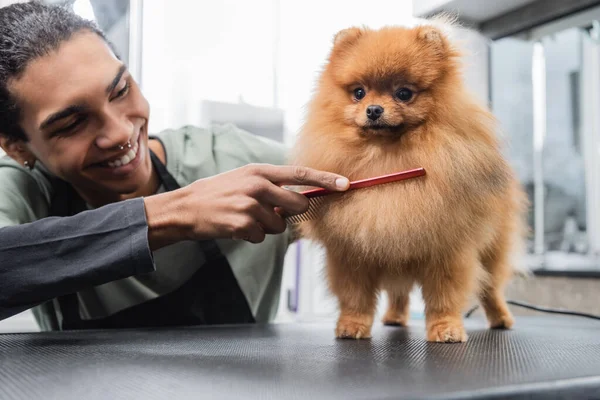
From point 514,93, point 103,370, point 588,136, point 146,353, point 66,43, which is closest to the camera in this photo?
point 103,370

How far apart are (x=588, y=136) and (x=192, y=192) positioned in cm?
153

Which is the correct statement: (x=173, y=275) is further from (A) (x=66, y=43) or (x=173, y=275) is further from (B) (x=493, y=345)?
(B) (x=493, y=345)

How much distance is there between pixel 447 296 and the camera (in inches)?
35.5

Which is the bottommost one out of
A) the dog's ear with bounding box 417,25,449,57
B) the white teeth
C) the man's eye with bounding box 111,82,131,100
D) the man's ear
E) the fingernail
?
the fingernail

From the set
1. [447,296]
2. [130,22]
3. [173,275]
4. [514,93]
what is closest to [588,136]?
[514,93]

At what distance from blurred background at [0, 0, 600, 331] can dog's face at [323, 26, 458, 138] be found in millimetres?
880

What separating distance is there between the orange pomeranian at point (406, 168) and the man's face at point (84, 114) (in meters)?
0.40

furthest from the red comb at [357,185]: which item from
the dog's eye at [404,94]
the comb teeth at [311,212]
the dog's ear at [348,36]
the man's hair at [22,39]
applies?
the man's hair at [22,39]

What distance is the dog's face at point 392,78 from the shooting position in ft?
2.76

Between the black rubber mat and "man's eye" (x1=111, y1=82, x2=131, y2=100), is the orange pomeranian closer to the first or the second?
the black rubber mat

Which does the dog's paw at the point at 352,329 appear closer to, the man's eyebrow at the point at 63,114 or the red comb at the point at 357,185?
the red comb at the point at 357,185

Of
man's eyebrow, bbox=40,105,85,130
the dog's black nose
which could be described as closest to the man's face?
man's eyebrow, bbox=40,105,85,130

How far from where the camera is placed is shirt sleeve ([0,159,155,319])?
84 centimetres

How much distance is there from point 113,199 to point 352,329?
0.69 meters
